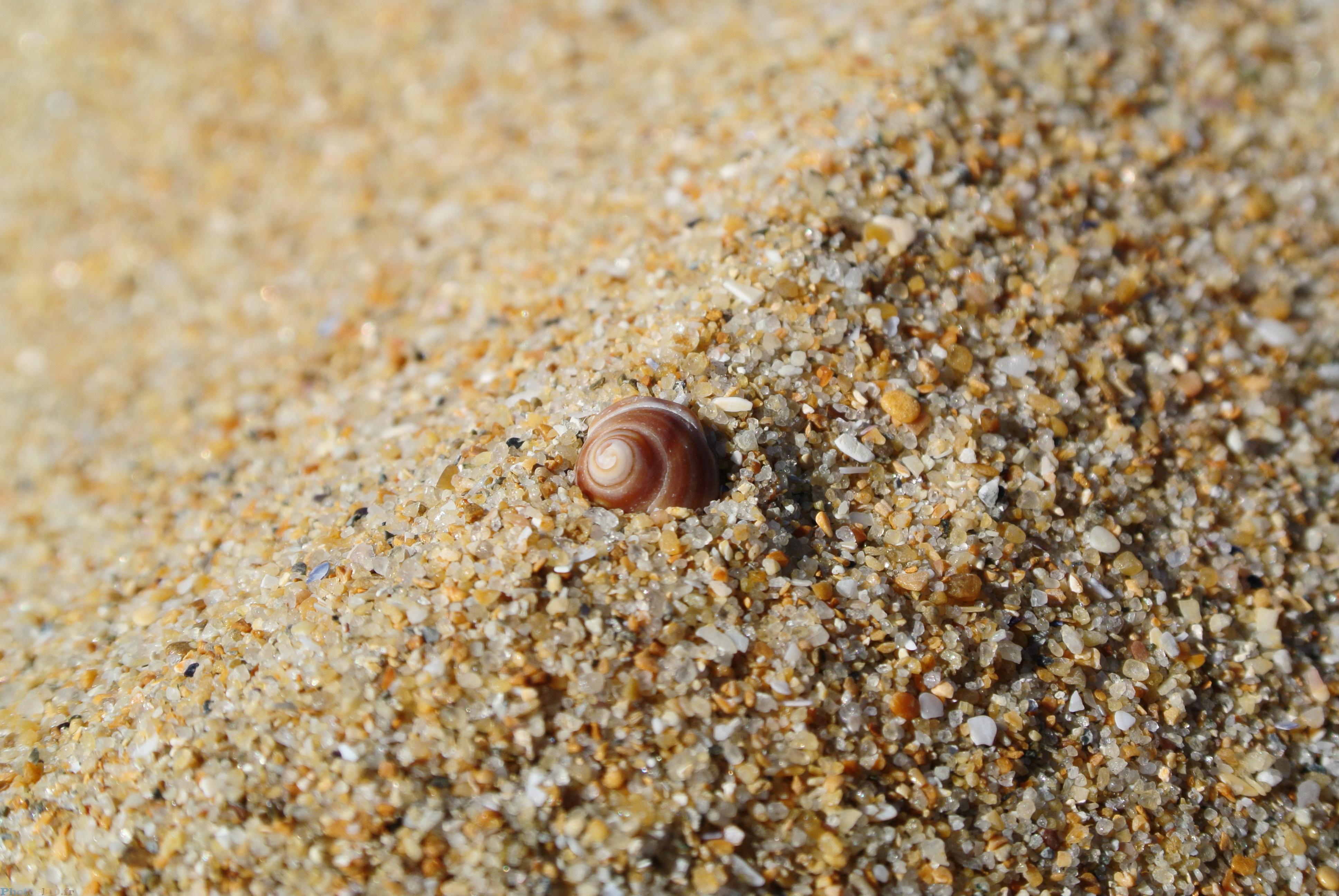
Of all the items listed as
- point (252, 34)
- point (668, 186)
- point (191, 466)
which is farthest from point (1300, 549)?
point (252, 34)

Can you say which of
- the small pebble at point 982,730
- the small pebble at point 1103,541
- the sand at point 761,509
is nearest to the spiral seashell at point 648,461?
the sand at point 761,509

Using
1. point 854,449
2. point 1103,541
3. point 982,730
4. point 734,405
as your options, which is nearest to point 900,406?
point 854,449

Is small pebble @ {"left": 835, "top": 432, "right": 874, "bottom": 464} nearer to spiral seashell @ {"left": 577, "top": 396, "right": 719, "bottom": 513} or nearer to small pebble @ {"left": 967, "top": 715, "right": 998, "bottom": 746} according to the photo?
spiral seashell @ {"left": 577, "top": 396, "right": 719, "bottom": 513}

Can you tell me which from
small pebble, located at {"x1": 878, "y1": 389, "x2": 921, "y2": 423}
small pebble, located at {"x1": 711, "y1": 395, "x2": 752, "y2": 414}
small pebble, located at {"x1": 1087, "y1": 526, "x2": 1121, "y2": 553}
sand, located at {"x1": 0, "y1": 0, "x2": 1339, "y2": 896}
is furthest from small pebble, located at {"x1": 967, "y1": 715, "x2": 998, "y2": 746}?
small pebble, located at {"x1": 711, "y1": 395, "x2": 752, "y2": 414}

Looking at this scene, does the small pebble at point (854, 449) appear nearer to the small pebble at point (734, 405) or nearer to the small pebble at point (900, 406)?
the small pebble at point (900, 406)

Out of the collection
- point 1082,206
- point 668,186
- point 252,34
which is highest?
point 252,34

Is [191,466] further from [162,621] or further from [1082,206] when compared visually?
[1082,206]
